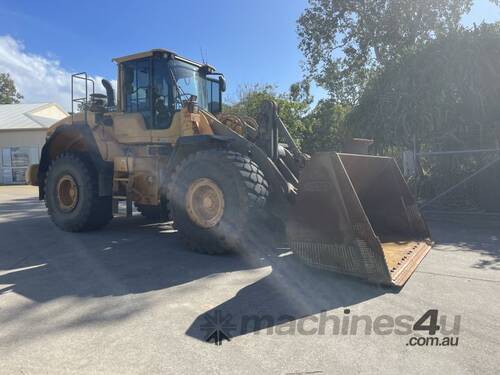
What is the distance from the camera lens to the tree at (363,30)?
66.5ft

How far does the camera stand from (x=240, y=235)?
546 cm

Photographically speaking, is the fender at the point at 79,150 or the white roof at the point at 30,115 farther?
the white roof at the point at 30,115

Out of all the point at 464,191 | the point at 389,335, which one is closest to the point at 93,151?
the point at 389,335

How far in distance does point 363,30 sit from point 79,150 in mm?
18116

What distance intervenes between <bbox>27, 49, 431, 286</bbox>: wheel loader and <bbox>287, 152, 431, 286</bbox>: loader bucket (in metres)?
0.01

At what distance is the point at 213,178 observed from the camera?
566 cm

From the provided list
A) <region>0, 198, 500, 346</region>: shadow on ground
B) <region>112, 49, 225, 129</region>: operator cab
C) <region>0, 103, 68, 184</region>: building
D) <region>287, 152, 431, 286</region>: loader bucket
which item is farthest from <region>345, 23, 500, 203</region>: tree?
<region>0, 103, 68, 184</region>: building

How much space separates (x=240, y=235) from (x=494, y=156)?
780 cm

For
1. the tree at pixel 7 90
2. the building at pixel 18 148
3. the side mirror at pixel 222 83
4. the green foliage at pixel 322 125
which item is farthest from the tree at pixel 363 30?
the tree at pixel 7 90

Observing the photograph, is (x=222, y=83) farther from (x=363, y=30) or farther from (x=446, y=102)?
(x=363, y=30)

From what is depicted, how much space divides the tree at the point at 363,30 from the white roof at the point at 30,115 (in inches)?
736

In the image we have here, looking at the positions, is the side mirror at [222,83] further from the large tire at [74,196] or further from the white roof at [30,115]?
the white roof at [30,115]

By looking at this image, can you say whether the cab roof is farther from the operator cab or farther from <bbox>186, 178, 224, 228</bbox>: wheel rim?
<bbox>186, 178, 224, 228</bbox>: wheel rim

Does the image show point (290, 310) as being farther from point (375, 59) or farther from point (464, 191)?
point (375, 59)
